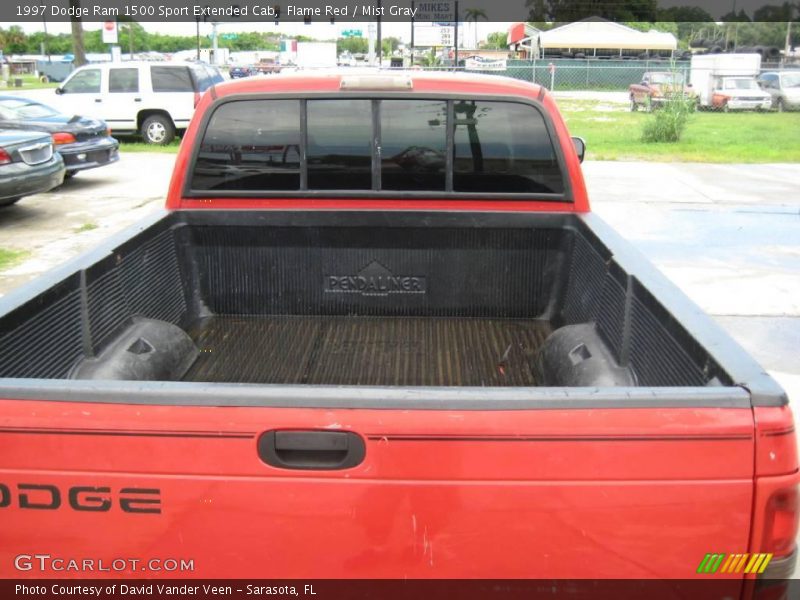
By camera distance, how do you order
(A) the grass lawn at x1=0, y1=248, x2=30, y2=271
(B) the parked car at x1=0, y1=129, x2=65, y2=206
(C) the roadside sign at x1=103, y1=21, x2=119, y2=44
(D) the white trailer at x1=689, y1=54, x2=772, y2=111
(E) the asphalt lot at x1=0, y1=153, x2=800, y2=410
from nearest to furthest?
(E) the asphalt lot at x1=0, y1=153, x2=800, y2=410, (A) the grass lawn at x1=0, y1=248, x2=30, y2=271, (B) the parked car at x1=0, y1=129, x2=65, y2=206, (D) the white trailer at x1=689, y1=54, x2=772, y2=111, (C) the roadside sign at x1=103, y1=21, x2=119, y2=44

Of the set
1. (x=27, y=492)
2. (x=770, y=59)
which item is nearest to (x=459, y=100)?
(x=27, y=492)

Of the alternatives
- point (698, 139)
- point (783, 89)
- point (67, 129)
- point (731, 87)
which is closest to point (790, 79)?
point (783, 89)

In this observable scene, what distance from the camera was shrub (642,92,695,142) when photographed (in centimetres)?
1912

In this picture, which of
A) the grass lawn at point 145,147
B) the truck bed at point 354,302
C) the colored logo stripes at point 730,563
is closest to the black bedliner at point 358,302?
the truck bed at point 354,302

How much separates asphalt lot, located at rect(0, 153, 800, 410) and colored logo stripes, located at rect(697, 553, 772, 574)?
4148 millimetres

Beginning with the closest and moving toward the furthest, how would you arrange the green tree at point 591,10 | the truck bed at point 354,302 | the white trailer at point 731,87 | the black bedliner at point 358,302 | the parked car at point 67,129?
the black bedliner at point 358,302 → the truck bed at point 354,302 → the parked car at point 67,129 → the white trailer at point 731,87 → the green tree at point 591,10

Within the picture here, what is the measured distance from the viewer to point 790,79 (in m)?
29.6

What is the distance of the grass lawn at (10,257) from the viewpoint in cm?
863

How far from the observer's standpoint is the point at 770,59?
47.2 m

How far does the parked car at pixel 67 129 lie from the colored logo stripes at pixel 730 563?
1284cm

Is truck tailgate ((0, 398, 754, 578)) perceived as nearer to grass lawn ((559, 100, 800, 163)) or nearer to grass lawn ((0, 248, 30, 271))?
grass lawn ((0, 248, 30, 271))

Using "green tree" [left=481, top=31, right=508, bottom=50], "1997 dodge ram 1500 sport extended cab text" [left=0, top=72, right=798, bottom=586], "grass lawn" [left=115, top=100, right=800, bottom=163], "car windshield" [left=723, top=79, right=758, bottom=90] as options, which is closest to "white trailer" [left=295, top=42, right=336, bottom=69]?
"grass lawn" [left=115, top=100, right=800, bottom=163]

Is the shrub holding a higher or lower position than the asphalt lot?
higher

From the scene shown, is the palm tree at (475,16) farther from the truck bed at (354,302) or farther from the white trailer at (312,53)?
the truck bed at (354,302)
